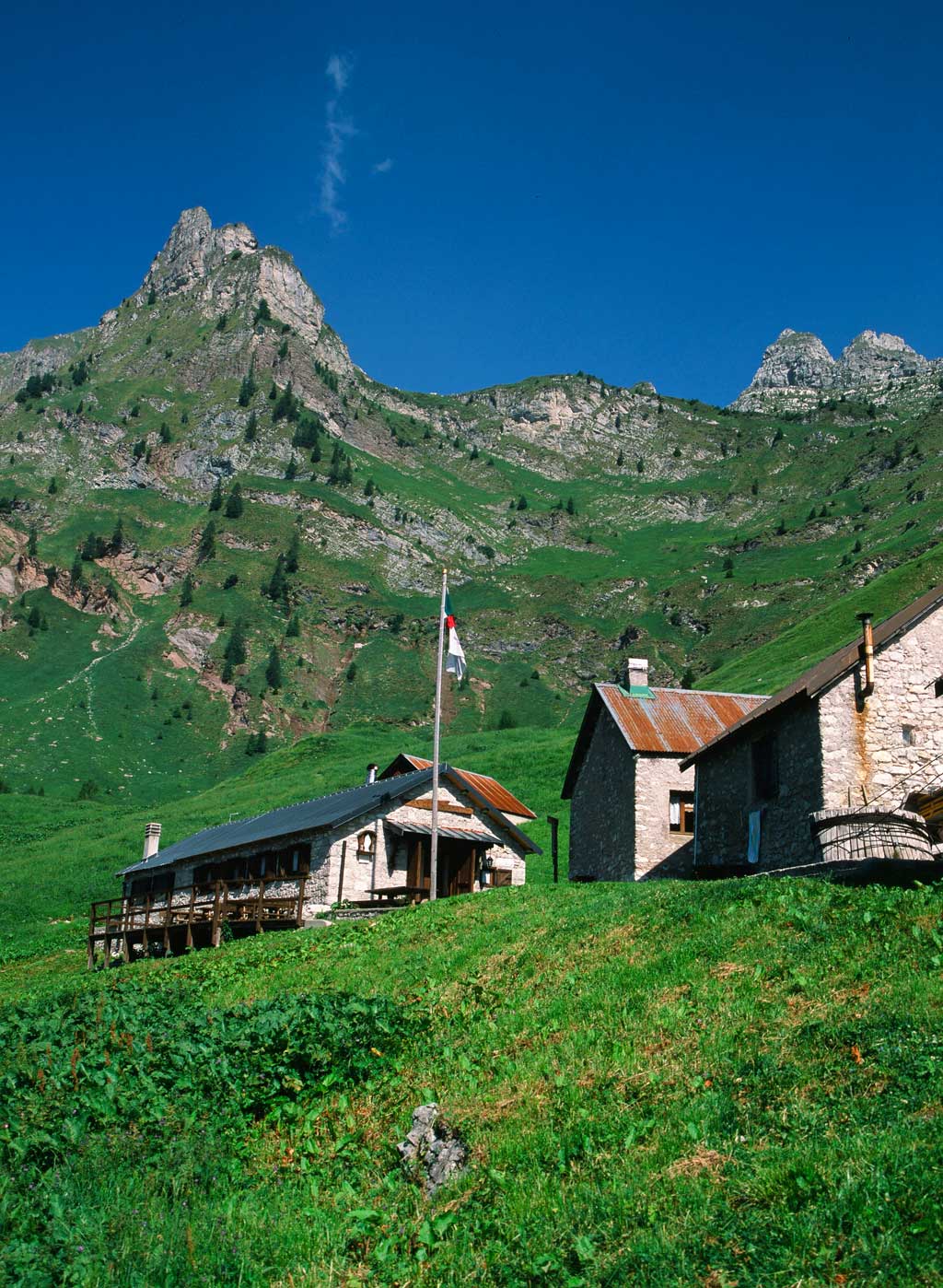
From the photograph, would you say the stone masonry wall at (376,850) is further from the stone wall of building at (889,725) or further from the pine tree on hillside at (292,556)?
the pine tree on hillside at (292,556)

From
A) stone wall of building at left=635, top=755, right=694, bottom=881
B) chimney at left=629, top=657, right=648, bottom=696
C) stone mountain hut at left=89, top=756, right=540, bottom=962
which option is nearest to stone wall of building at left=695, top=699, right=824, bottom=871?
stone wall of building at left=635, top=755, right=694, bottom=881

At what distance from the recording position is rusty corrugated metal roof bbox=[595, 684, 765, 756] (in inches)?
1435

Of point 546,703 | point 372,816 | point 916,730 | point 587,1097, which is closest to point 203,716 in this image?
point 546,703

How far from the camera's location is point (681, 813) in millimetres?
35875

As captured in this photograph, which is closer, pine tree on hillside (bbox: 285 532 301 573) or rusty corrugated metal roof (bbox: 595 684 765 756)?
rusty corrugated metal roof (bbox: 595 684 765 756)

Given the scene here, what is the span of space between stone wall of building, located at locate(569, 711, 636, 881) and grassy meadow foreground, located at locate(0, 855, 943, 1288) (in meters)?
19.4

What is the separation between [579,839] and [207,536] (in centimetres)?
16452

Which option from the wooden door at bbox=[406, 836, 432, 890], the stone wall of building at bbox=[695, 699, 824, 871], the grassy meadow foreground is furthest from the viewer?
the wooden door at bbox=[406, 836, 432, 890]

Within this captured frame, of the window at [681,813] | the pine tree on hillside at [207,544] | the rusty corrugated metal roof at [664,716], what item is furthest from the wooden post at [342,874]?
the pine tree on hillside at [207,544]

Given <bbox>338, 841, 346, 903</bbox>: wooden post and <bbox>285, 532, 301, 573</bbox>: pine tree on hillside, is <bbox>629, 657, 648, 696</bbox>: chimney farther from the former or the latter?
<bbox>285, 532, 301, 573</bbox>: pine tree on hillside

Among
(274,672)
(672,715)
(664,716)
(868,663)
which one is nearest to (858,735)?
(868,663)

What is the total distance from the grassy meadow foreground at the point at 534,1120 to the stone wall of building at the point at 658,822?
1843cm

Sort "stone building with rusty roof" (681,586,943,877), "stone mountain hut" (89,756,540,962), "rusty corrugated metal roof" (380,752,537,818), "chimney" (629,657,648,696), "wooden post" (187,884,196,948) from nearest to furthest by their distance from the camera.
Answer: "stone building with rusty roof" (681,586,943,877)
"wooden post" (187,884,196,948)
"stone mountain hut" (89,756,540,962)
"chimney" (629,657,648,696)
"rusty corrugated metal roof" (380,752,537,818)

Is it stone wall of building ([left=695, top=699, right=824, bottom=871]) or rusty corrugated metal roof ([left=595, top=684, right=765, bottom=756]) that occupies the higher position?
rusty corrugated metal roof ([left=595, top=684, right=765, bottom=756])
